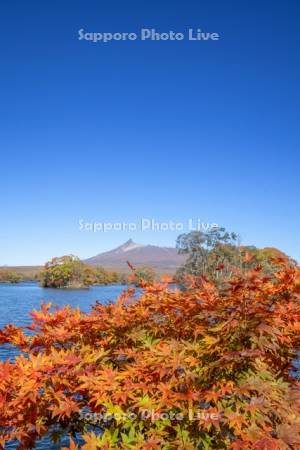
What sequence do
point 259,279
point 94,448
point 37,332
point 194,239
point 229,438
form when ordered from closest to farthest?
point 94,448 → point 229,438 → point 259,279 → point 37,332 → point 194,239

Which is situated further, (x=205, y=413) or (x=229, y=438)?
(x=229, y=438)

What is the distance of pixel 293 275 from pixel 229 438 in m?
1.97

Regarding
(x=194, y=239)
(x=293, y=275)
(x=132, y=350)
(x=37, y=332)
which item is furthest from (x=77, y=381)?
(x=194, y=239)

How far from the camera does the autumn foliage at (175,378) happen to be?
3721 mm

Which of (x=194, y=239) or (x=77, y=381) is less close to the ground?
(x=194, y=239)

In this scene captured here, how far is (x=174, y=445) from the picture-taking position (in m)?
3.76

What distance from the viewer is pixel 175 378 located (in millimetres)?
3930

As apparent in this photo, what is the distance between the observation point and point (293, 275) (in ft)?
16.7

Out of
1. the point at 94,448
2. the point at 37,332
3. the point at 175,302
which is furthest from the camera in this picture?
the point at 37,332

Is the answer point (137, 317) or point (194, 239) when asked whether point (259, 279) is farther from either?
point (194, 239)

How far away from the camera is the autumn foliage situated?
3721 millimetres

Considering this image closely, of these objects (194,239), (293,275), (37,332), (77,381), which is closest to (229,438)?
(77,381)

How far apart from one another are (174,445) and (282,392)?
1.11 m

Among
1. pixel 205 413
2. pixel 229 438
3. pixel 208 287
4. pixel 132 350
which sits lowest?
pixel 229 438
